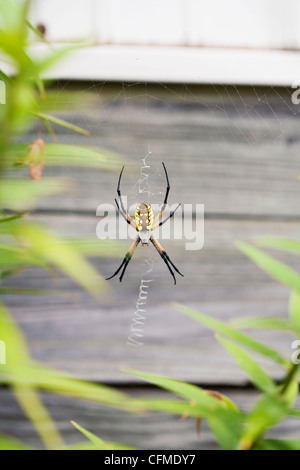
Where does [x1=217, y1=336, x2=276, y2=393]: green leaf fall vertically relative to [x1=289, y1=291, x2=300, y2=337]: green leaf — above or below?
below

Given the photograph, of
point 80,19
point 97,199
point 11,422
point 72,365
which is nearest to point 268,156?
point 97,199

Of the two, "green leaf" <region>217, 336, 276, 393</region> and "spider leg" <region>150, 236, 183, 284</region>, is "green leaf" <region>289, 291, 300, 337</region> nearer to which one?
"green leaf" <region>217, 336, 276, 393</region>

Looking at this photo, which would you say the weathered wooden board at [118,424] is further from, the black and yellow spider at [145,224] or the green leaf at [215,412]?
the green leaf at [215,412]

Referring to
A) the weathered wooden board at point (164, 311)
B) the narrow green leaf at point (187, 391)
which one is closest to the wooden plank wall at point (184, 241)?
the weathered wooden board at point (164, 311)

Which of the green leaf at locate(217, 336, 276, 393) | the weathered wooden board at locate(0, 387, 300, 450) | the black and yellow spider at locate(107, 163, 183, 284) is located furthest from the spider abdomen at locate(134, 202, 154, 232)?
the green leaf at locate(217, 336, 276, 393)

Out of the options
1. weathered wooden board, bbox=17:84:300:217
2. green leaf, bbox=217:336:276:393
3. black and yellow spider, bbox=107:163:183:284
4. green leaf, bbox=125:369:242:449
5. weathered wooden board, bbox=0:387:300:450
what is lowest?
weathered wooden board, bbox=0:387:300:450

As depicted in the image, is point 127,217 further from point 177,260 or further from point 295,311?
point 295,311

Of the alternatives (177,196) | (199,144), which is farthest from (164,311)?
(199,144)
